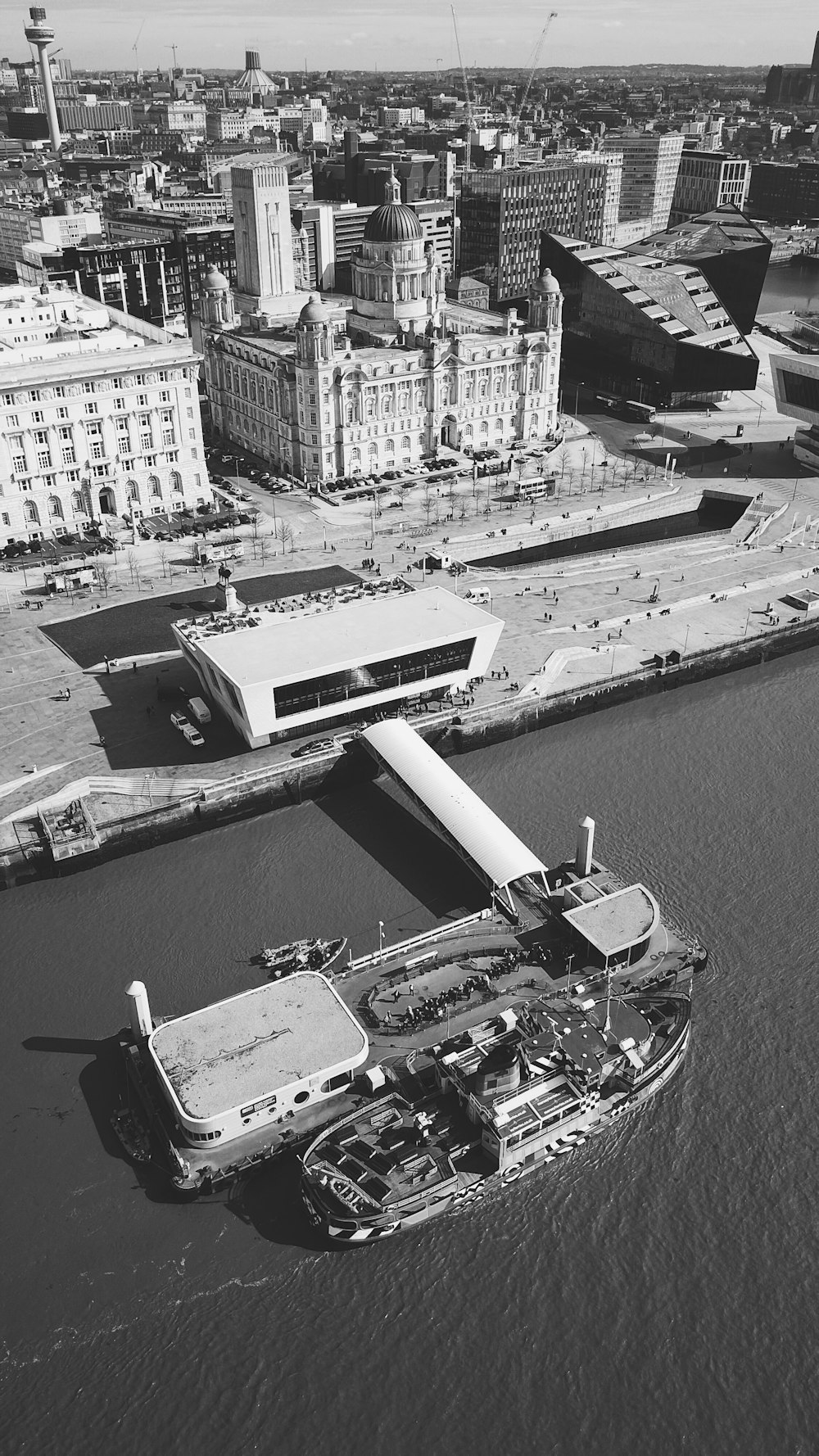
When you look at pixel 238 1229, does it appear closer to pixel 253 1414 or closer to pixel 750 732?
A: pixel 253 1414

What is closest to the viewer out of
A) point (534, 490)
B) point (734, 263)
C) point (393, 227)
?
point (534, 490)

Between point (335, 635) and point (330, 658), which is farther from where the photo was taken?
point (335, 635)

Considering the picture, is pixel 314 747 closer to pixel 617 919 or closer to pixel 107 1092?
pixel 617 919

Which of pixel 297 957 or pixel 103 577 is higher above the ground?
pixel 103 577

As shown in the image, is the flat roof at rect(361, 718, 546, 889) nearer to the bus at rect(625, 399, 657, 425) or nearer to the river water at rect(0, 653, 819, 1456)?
the river water at rect(0, 653, 819, 1456)

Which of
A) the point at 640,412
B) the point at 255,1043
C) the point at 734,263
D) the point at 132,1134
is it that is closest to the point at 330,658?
the point at 255,1043

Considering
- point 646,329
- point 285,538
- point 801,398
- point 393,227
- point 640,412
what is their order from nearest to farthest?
point 285,538
point 801,398
point 393,227
point 640,412
point 646,329
